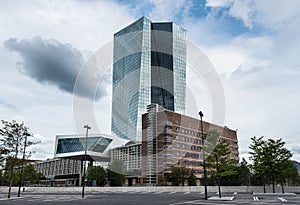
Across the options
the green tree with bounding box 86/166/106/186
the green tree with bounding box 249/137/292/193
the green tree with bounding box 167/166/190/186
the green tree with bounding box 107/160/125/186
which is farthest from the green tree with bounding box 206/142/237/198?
the green tree with bounding box 86/166/106/186

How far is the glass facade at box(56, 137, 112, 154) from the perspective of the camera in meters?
86.5

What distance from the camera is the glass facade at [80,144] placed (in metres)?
86.5

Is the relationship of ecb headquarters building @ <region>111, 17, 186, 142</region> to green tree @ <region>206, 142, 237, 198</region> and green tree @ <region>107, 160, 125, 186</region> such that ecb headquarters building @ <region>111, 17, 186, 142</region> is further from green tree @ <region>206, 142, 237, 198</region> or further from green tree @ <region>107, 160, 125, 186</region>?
green tree @ <region>107, 160, 125, 186</region>

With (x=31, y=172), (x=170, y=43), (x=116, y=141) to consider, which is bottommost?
(x=31, y=172)

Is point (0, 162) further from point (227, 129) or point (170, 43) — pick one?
point (227, 129)

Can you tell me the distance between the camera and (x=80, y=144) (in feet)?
288

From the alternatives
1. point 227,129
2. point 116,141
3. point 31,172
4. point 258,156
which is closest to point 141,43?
point 258,156

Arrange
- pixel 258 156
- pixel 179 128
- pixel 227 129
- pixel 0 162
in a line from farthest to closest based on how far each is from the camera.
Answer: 1. pixel 227 129
2. pixel 179 128
3. pixel 258 156
4. pixel 0 162

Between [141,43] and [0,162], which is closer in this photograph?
[0,162]

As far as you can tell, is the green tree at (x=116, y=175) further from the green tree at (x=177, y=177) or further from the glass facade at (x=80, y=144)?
the glass facade at (x=80, y=144)

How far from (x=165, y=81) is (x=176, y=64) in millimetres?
3660

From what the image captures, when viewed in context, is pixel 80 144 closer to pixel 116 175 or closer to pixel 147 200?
pixel 116 175

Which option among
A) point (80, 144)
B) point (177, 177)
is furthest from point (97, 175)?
point (177, 177)

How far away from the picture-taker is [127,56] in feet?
147
